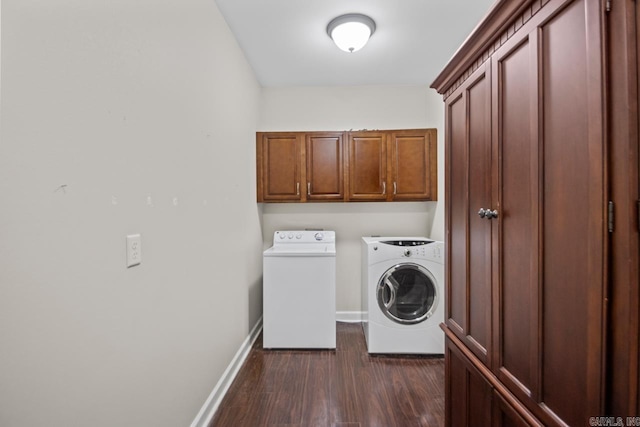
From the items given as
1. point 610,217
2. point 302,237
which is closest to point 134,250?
point 610,217

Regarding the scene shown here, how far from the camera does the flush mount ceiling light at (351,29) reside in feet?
6.76

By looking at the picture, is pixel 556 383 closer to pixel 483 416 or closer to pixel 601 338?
pixel 601 338

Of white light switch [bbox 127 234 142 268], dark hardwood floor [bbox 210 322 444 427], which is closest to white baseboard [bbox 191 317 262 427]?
dark hardwood floor [bbox 210 322 444 427]

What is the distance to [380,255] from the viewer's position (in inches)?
101

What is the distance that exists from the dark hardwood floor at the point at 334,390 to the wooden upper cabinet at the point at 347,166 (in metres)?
1.50

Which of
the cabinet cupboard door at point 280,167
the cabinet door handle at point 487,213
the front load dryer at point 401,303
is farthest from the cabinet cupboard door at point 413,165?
the cabinet door handle at point 487,213

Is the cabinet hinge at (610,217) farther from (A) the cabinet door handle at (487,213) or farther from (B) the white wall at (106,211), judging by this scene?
(B) the white wall at (106,211)

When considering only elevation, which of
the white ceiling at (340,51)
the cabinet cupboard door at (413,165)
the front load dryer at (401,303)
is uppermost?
the white ceiling at (340,51)

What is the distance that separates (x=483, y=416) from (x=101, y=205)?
1536 millimetres

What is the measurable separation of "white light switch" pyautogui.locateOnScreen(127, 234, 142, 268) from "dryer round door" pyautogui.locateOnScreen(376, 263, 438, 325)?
193 centimetres

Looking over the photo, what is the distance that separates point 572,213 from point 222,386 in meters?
2.13

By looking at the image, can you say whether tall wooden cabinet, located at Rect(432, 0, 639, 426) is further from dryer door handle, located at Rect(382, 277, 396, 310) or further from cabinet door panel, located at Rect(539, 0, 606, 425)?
dryer door handle, located at Rect(382, 277, 396, 310)

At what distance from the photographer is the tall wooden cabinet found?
0.62 metres

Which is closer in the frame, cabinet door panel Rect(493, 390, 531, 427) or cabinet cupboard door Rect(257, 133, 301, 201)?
cabinet door panel Rect(493, 390, 531, 427)
